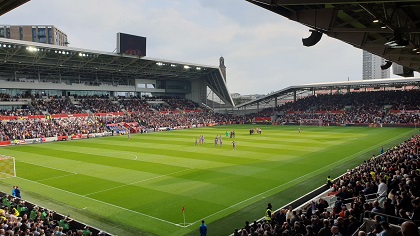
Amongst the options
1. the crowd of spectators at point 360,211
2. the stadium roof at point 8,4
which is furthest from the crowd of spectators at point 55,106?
the crowd of spectators at point 360,211

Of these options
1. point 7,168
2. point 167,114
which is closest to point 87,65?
point 167,114

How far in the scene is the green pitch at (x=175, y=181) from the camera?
15781 mm

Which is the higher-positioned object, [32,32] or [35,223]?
[32,32]

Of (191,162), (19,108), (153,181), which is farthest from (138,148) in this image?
(19,108)

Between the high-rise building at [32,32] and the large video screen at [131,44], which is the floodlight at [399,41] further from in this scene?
the high-rise building at [32,32]

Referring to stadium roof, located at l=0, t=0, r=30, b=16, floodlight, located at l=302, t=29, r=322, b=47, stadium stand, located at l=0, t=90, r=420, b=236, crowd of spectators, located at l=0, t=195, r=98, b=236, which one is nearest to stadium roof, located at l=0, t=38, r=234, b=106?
stadium stand, located at l=0, t=90, r=420, b=236

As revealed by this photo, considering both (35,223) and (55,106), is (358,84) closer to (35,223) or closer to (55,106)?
(55,106)

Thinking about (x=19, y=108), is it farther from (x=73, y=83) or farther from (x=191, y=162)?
(x=191, y=162)

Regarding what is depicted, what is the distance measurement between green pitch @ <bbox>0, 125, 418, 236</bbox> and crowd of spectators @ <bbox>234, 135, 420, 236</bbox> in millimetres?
3652

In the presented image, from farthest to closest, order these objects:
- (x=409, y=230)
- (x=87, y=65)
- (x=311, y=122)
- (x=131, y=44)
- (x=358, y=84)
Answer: (x=358, y=84)
(x=311, y=122)
(x=87, y=65)
(x=131, y=44)
(x=409, y=230)

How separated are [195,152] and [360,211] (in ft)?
80.8

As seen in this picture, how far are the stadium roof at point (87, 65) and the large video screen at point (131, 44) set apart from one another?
99cm

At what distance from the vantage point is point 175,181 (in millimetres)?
22109

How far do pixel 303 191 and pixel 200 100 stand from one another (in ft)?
235
